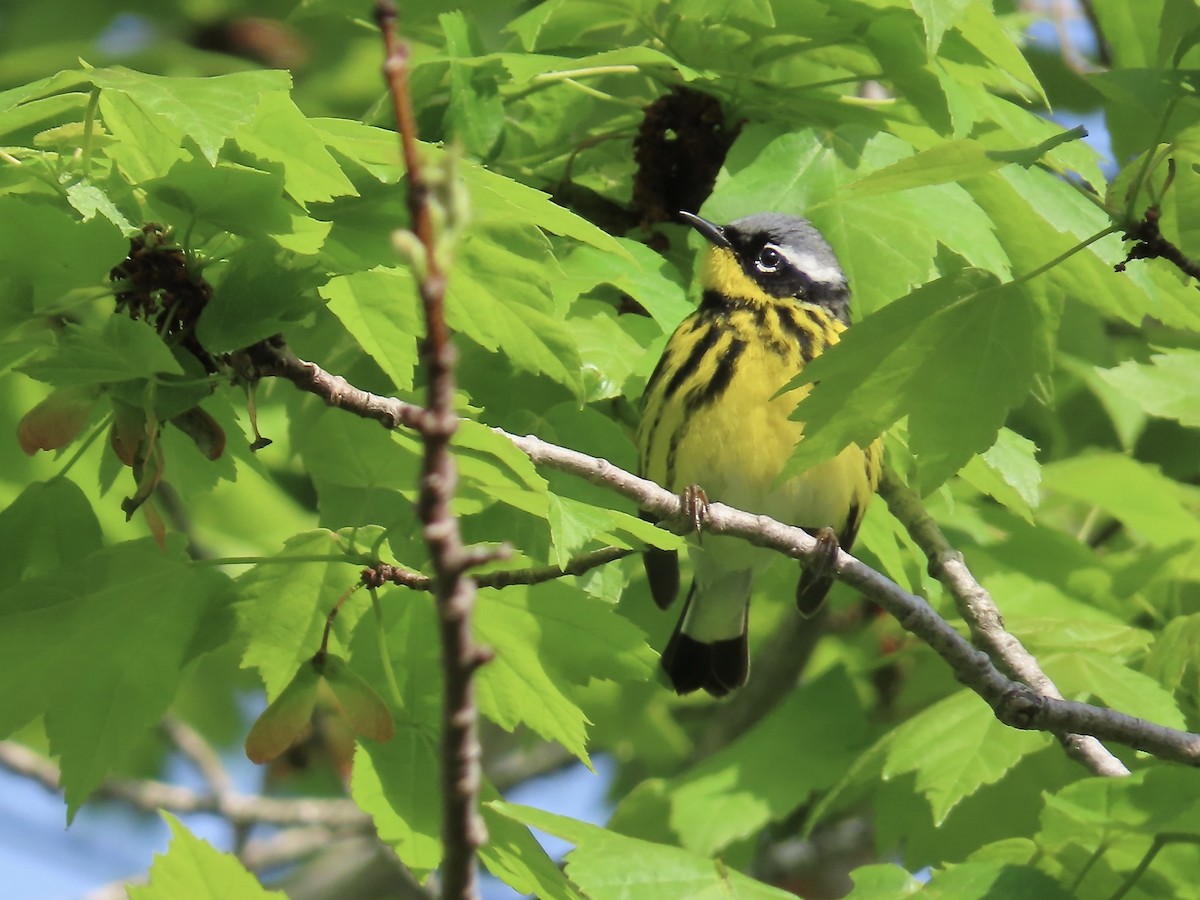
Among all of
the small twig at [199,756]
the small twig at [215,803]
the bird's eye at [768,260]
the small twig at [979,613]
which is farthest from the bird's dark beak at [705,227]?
the small twig at [199,756]

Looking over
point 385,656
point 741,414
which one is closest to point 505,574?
point 385,656

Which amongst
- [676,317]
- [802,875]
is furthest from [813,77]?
[802,875]

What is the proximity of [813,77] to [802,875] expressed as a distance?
3.54m

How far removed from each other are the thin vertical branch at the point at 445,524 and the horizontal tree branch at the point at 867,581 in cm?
123

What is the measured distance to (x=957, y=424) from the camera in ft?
8.52

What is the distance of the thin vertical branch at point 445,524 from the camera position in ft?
3.48

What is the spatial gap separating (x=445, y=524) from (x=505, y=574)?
171cm

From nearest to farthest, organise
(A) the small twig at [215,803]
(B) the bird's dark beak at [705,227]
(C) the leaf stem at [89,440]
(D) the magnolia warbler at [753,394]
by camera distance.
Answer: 1. (C) the leaf stem at [89,440]
2. (B) the bird's dark beak at [705,227]
3. (D) the magnolia warbler at [753,394]
4. (A) the small twig at [215,803]

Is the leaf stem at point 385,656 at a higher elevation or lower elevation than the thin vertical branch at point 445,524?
lower

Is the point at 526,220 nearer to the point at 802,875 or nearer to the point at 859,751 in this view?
the point at 859,751

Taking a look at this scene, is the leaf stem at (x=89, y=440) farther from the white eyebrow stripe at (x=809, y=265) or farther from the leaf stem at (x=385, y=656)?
the white eyebrow stripe at (x=809, y=265)

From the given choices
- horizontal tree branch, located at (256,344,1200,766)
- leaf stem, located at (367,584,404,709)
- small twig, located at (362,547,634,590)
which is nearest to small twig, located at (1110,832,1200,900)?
horizontal tree branch, located at (256,344,1200,766)

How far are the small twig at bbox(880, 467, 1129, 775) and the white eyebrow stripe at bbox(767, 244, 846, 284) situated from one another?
2.96 ft

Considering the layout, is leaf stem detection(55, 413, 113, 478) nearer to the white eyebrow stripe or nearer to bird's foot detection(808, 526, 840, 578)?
bird's foot detection(808, 526, 840, 578)
